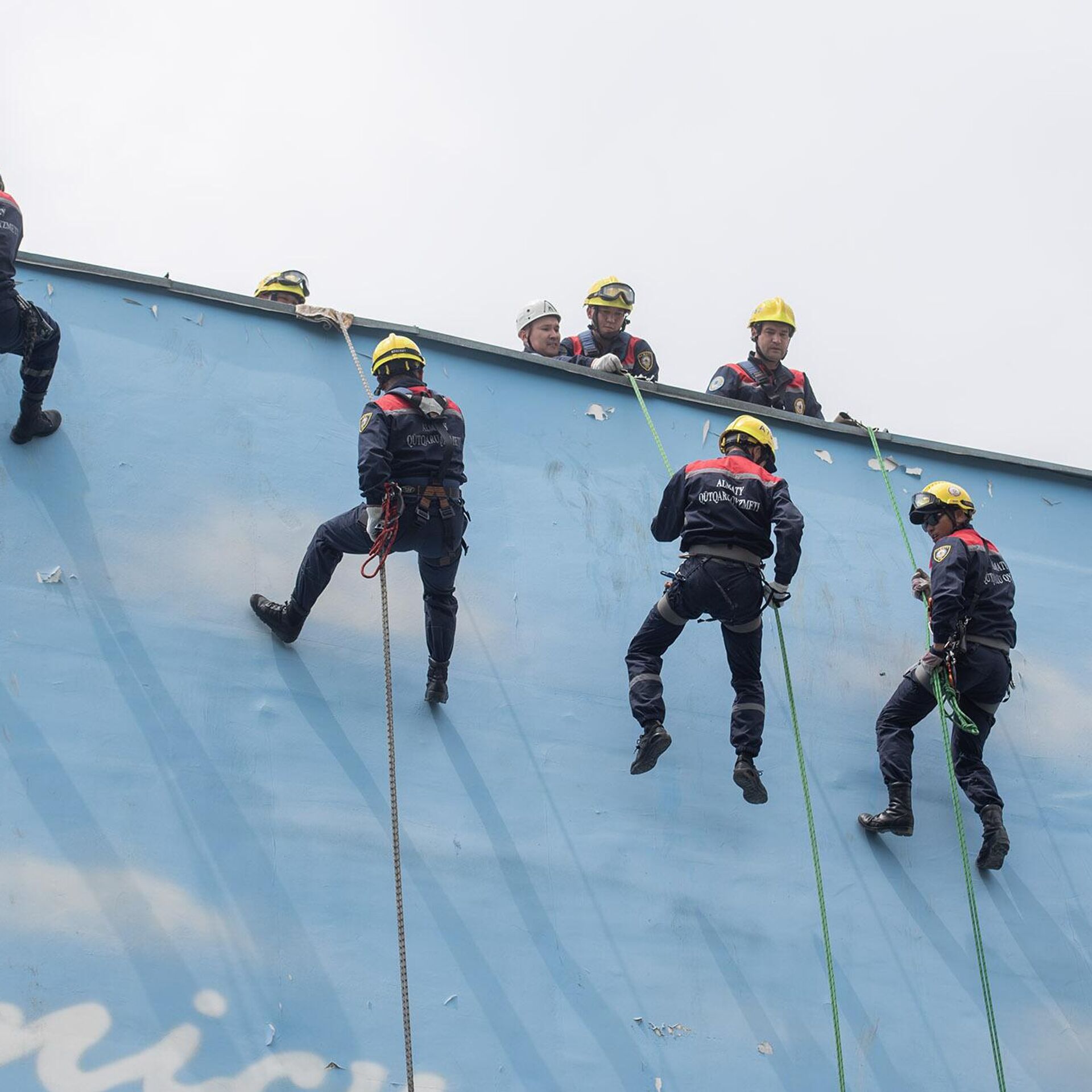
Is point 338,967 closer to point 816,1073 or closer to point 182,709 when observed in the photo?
point 182,709

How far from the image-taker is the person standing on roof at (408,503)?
586cm

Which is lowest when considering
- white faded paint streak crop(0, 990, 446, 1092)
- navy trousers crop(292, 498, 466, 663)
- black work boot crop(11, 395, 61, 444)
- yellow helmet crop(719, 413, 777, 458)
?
white faded paint streak crop(0, 990, 446, 1092)

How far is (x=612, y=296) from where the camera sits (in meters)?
8.10

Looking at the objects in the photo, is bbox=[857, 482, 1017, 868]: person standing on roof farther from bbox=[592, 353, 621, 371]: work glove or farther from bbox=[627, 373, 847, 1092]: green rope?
bbox=[592, 353, 621, 371]: work glove

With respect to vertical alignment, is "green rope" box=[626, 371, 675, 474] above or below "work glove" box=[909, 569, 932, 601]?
above

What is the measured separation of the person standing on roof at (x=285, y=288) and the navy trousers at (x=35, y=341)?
218cm

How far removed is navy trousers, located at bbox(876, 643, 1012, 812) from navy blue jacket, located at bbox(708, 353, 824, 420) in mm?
1852

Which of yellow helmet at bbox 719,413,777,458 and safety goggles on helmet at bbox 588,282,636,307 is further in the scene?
safety goggles on helmet at bbox 588,282,636,307

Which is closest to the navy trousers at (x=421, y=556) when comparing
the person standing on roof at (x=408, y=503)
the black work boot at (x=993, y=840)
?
the person standing on roof at (x=408, y=503)

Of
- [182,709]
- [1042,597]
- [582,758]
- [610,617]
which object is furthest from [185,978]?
[1042,597]

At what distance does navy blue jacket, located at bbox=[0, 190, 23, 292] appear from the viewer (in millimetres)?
5992

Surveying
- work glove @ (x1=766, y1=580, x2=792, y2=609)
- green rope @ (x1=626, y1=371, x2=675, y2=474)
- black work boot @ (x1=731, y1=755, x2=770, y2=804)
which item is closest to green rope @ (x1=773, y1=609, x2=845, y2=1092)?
work glove @ (x1=766, y1=580, x2=792, y2=609)

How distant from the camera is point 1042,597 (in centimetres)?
736

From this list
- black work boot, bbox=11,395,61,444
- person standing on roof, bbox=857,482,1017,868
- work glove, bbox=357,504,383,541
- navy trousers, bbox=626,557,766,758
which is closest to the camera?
work glove, bbox=357,504,383,541
